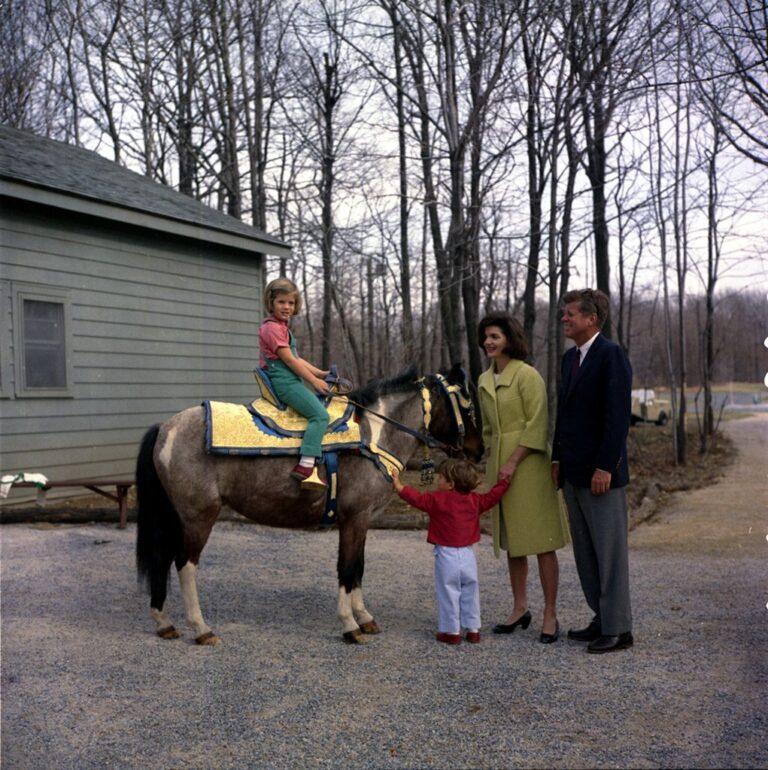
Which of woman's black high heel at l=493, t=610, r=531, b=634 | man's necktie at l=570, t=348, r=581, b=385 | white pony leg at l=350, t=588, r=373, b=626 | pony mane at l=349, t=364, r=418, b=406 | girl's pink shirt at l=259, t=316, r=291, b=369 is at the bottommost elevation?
woman's black high heel at l=493, t=610, r=531, b=634

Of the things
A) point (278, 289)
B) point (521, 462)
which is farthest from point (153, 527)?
point (521, 462)

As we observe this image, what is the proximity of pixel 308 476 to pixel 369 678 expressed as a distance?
4.04ft

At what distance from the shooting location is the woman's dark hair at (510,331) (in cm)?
472

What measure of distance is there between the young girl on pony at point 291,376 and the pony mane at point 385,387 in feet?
1.09

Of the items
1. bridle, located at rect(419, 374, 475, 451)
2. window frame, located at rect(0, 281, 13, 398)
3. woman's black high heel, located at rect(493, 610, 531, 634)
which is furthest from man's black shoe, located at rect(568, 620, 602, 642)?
window frame, located at rect(0, 281, 13, 398)

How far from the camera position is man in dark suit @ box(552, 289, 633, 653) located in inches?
169

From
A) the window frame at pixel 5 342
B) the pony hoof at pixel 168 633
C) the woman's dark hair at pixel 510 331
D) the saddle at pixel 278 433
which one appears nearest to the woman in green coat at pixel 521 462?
the woman's dark hair at pixel 510 331

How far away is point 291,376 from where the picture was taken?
191 inches

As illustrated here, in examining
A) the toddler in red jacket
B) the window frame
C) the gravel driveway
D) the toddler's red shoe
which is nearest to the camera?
the gravel driveway

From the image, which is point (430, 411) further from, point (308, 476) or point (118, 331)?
point (118, 331)

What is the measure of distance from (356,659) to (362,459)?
1.19 meters

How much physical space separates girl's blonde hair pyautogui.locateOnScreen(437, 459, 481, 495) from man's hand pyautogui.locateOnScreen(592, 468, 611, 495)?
2.27ft

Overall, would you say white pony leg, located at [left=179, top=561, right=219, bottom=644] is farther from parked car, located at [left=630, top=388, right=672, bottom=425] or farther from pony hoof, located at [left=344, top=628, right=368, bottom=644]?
parked car, located at [left=630, top=388, right=672, bottom=425]

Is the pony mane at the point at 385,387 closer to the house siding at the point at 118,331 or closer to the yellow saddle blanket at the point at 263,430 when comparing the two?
the yellow saddle blanket at the point at 263,430
